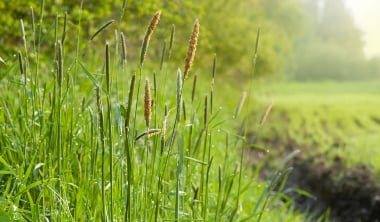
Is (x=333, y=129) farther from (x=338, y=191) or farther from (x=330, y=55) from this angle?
(x=330, y=55)

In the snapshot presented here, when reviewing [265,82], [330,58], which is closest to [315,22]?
[330,58]

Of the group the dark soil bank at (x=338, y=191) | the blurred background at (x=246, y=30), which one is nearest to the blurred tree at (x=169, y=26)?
the blurred background at (x=246, y=30)

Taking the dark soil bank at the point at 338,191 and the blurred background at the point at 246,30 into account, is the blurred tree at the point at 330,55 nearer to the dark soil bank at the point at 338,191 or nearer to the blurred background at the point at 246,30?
the blurred background at the point at 246,30

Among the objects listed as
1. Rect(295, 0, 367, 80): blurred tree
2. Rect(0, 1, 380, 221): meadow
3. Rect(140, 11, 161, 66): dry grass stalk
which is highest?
Rect(140, 11, 161, 66): dry grass stalk

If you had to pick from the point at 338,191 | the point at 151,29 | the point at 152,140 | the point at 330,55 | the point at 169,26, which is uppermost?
the point at 151,29

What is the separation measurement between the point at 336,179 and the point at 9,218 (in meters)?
6.44

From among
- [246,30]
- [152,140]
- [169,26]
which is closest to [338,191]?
[169,26]

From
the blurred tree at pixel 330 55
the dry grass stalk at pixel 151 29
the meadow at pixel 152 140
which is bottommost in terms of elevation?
the blurred tree at pixel 330 55

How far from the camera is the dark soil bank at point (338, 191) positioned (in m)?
6.54

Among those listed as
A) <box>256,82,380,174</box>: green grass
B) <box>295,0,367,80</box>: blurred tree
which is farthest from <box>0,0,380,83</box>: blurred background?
<box>256,82,380,174</box>: green grass

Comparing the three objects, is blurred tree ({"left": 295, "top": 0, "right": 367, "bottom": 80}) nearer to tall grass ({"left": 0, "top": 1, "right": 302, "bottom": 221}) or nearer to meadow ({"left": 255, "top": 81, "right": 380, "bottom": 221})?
meadow ({"left": 255, "top": 81, "right": 380, "bottom": 221})

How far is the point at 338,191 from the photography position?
23.8 feet

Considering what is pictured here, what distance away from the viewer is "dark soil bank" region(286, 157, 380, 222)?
6545 millimetres

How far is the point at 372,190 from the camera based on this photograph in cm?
680
